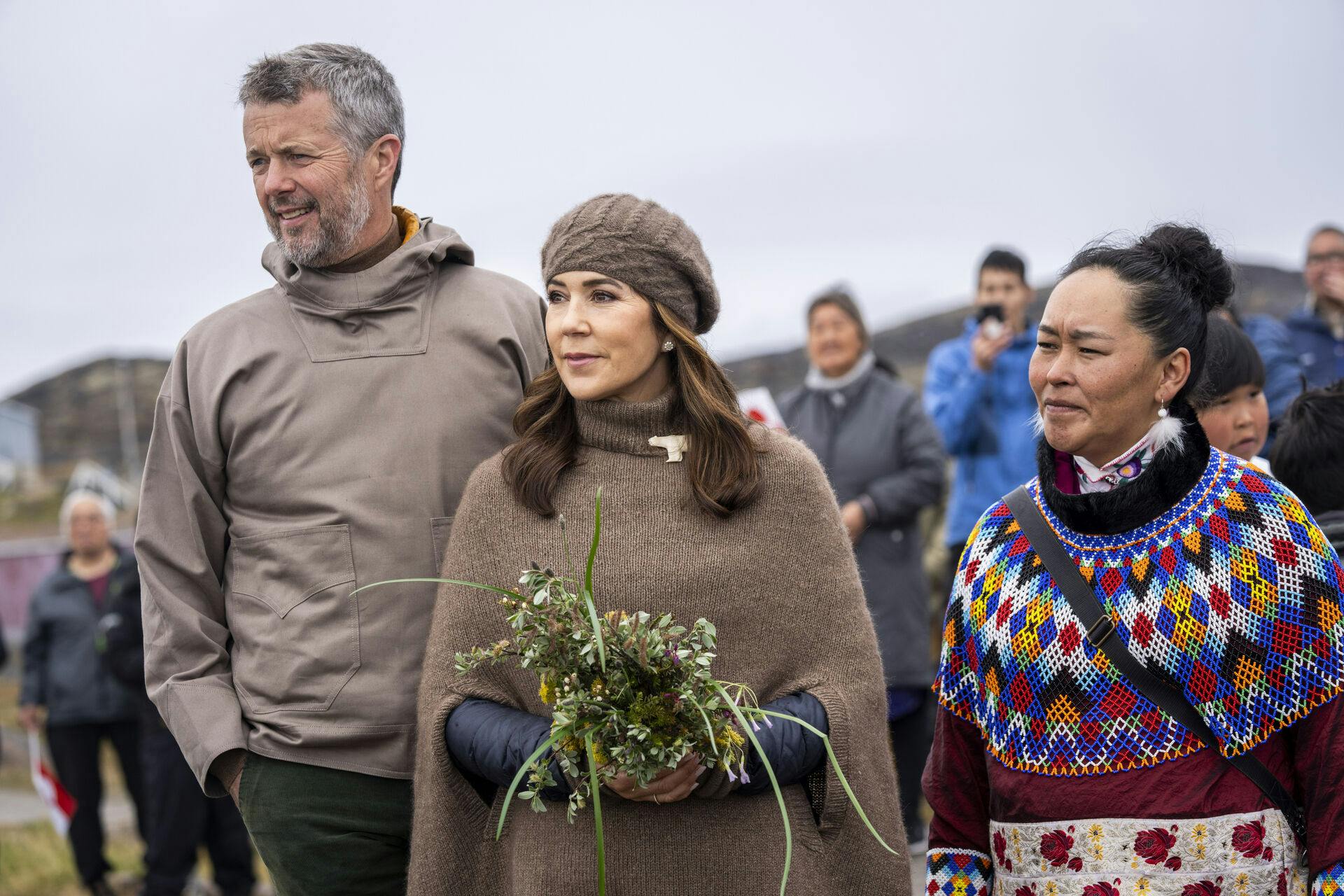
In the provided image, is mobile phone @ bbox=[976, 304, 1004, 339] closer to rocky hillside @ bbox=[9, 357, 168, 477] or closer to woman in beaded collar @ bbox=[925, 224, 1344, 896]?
woman in beaded collar @ bbox=[925, 224, 1344, 896]

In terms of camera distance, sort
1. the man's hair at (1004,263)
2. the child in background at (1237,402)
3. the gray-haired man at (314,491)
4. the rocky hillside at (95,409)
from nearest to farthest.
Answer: the gray-haired man at (314,491) → the child in background at (1237,402) → the man's hair at (1004,263) → the rocky hillside at (95,409)

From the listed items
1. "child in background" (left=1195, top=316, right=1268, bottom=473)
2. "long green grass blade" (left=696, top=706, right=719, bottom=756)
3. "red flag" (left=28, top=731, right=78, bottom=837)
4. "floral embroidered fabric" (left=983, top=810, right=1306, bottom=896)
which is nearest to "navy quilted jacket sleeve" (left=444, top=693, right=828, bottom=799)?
"long green grass blade" (left=696, top=706, right=719, bottom=756)

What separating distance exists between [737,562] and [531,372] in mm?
806

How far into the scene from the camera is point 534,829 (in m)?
2.96

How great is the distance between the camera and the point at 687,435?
312cm

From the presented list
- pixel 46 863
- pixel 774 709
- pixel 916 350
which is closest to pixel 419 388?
pixel 774 709

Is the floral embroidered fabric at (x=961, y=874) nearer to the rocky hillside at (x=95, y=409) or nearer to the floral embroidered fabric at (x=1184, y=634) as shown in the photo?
the floral embroidered fabric at (x=1184, y=634)

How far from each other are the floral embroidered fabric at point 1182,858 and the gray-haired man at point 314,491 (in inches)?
57.9

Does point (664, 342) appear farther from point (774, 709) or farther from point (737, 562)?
point (774, 709)

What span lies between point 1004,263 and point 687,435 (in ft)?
12.6

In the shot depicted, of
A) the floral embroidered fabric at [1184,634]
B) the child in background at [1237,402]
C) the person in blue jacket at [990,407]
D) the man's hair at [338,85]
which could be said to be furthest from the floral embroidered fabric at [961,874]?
the person in blue jacket at [990,407]

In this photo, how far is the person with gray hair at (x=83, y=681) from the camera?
297 inches

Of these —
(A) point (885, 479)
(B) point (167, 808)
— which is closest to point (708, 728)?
(A) point (885, 479)

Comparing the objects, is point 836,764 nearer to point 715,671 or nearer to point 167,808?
point 715,671
